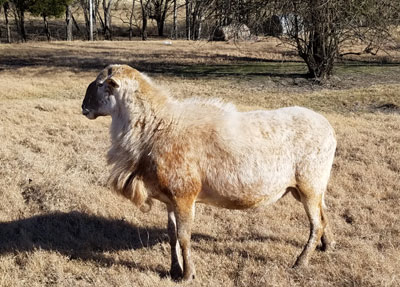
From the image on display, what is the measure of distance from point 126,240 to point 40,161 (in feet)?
10.3

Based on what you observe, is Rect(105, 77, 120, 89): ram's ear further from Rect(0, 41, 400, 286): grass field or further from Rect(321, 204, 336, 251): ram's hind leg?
Rect(321, 204, 336, 251): ram's hind leg

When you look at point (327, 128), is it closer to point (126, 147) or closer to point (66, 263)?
point (126, 147)

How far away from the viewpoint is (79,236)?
571 cm

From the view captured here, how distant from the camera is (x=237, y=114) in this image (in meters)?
4.81

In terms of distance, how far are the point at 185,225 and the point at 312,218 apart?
1415 mm

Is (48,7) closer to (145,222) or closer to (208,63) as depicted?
(208,63)

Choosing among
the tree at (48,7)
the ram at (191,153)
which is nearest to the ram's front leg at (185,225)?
the ram at (191,153)

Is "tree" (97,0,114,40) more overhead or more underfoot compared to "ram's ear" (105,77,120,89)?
more overhead

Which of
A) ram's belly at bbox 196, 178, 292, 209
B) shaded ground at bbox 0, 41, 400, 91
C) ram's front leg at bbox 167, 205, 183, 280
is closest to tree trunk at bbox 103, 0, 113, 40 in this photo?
shaded ground at bbox 0, 41, 400, 91

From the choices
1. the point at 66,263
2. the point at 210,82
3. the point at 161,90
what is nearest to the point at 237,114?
the point at 161,90

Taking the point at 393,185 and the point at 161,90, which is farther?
the point at 393,185

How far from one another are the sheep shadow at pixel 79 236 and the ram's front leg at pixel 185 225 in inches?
14.5

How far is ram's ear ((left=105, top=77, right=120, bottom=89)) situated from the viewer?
4426mm

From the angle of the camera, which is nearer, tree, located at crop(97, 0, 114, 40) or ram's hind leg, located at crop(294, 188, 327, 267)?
ram's hind leg, located at crop(294, 188, 327, 267)
